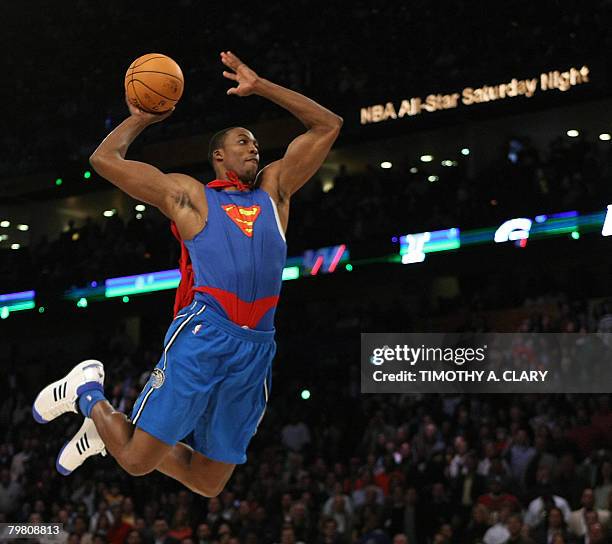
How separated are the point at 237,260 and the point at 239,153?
64 cm

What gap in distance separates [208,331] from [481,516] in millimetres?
7074

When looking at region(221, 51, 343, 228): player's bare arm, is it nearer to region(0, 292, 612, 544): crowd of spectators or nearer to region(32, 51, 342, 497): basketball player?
region(32, 51, 342, 497): basketball player

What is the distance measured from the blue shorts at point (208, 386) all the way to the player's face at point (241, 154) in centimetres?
79

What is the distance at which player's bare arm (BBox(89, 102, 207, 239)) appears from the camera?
20.1 feet

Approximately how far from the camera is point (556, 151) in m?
18.4

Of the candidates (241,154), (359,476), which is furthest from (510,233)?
(241,154)

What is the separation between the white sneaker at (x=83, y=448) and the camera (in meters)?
6.56

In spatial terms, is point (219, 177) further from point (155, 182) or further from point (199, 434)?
Answer: point (199, 434)

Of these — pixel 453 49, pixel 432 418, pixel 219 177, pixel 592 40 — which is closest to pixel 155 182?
pixel 219 177

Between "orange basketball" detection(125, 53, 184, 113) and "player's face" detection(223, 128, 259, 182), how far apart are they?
42cm

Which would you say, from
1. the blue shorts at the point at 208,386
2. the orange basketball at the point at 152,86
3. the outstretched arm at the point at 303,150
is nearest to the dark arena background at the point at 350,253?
the blue shorts at the point at 208,386

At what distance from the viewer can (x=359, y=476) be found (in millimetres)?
14344

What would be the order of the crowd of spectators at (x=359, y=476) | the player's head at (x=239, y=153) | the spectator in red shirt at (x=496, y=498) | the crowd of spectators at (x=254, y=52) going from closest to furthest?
the player's head at (x=239, y=153), the spectator in red shirt at (x=496, y=498), the crowd of spectators at (x=359, y=476), the crowd of spectators at (x=254, y=52)

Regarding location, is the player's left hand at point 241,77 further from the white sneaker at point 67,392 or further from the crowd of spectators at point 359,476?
the crowd of spectators at point 359,476
